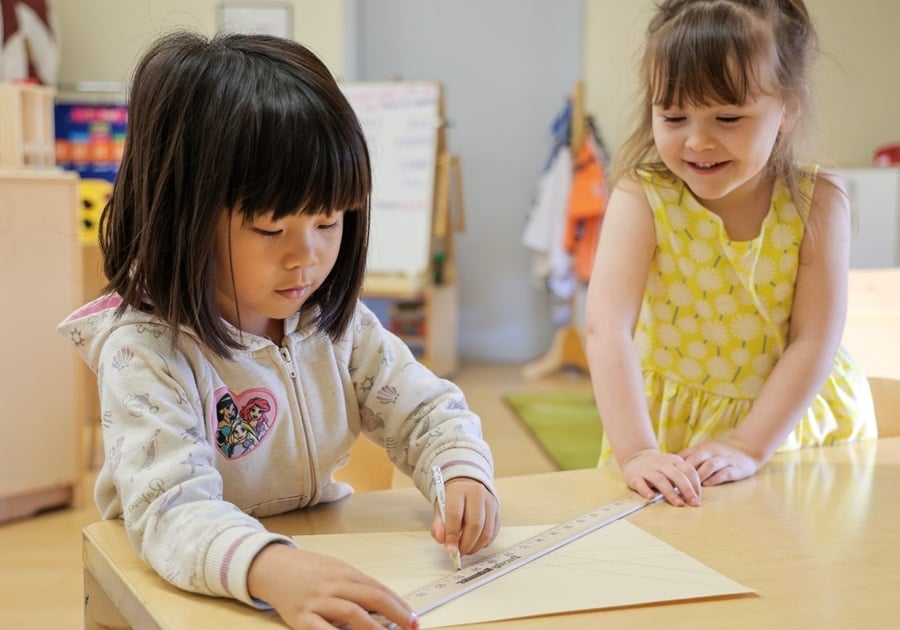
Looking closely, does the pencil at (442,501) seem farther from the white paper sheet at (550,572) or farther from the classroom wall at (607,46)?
the classroom wall at (607,46)

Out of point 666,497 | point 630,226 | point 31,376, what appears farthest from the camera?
point 31,376

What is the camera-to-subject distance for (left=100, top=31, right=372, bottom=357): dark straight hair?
81 cm

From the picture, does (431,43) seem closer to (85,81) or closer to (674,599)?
(85,81)

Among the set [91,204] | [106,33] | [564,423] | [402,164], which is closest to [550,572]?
[564,423]

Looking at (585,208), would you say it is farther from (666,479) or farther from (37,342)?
(666,479)

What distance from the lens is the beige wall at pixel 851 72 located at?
4.71 m

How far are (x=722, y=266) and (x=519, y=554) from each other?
2.05ft

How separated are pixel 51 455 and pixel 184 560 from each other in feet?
7.26

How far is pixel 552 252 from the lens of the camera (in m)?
4.69

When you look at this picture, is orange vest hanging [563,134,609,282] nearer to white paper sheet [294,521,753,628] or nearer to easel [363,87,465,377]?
easel [363,87,465,377]

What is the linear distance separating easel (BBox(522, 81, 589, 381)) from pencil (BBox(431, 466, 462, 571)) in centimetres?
384

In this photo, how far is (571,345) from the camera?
15.6 feet

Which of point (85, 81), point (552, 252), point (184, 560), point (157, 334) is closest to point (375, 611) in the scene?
point (184, 560)

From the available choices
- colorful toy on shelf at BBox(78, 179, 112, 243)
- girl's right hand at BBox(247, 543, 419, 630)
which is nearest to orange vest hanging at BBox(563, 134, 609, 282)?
colorful toy on shelf at BBox(78, 179, 112, 243)
